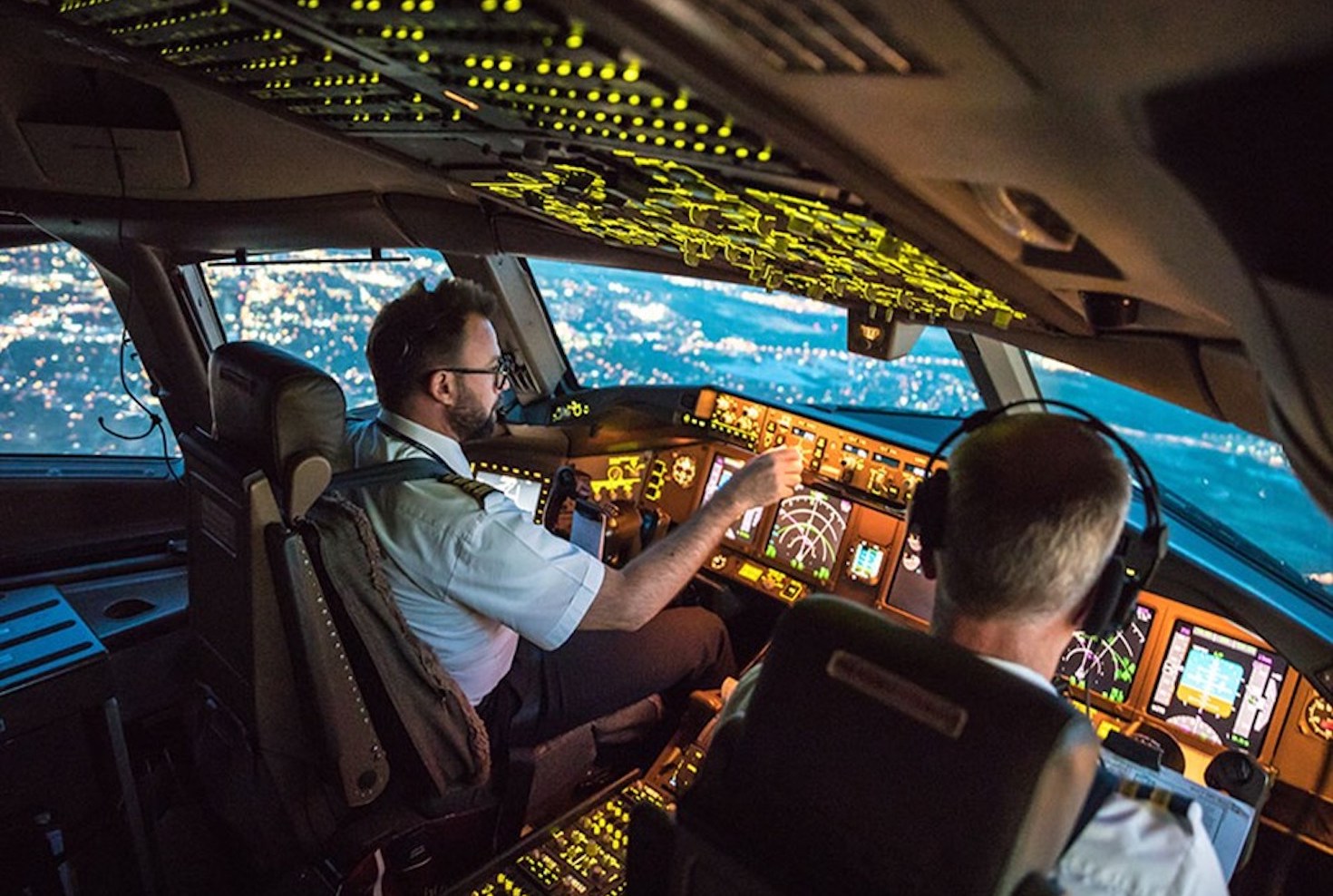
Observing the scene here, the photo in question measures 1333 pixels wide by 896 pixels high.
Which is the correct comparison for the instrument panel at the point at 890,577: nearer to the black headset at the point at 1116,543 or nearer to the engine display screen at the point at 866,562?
the engine display screen at the point at 866,562

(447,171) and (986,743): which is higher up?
(447,171)

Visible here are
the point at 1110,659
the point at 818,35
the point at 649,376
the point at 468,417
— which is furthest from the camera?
the point at 649,376

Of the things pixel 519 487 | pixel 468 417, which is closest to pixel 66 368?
pixel 519 487

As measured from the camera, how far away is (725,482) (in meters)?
2.79

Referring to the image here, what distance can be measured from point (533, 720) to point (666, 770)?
1.39 ft

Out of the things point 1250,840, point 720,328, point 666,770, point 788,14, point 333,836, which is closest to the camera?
point 788,14

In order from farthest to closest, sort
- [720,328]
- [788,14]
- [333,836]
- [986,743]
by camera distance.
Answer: [720,328] → [333,836] → [986,743] → [788,14]

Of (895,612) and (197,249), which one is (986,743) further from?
(197,249)

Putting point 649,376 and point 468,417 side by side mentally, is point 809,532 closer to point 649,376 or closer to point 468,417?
point 649,376

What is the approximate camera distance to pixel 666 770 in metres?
2.33

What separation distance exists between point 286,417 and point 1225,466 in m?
1.98

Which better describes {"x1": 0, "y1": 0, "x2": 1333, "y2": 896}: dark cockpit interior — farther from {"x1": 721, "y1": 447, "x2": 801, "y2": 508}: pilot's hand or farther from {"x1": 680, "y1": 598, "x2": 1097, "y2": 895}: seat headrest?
{"x1": 721, "y1": 447, "x2": 801, "y2": 508}: pilot's hand

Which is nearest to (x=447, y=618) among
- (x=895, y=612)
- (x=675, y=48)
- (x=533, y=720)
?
(x=533, y=720)

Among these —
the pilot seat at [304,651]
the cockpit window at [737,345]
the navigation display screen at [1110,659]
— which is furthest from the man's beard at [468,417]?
the navigation display screen at [1110,659]
